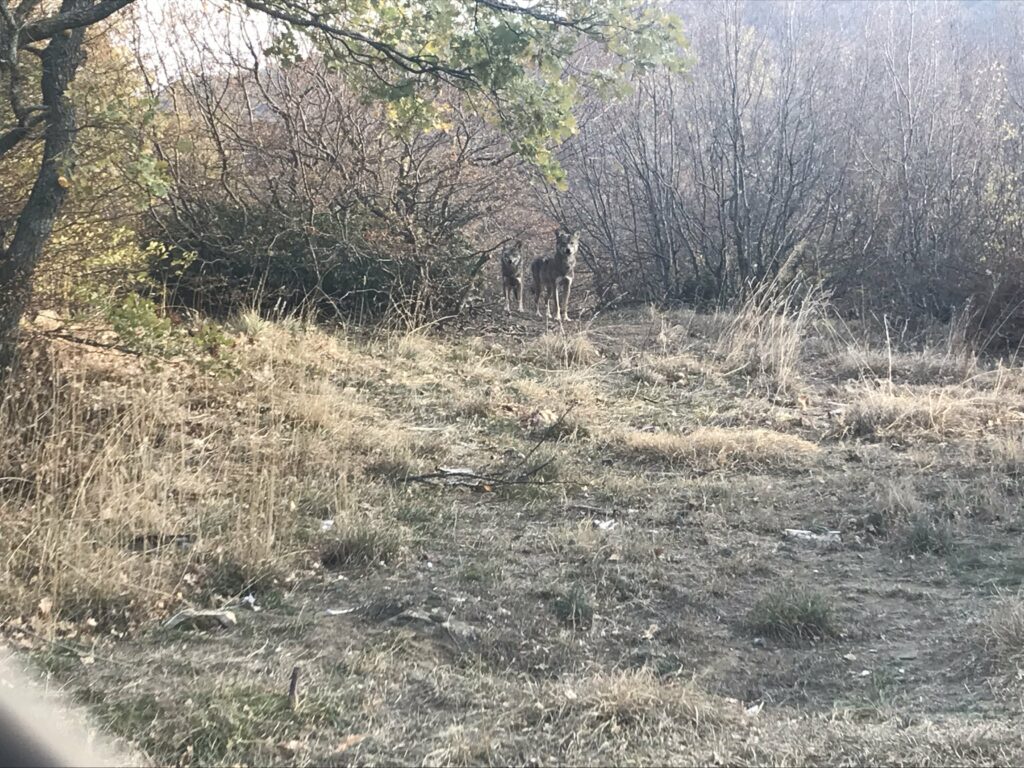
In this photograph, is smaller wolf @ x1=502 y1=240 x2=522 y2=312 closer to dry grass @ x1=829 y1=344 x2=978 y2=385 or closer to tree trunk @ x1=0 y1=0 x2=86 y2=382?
dry grass @ x1=829 y1=344 x2=978 y2=385

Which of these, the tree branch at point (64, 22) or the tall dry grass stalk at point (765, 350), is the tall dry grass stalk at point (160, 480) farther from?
the tall dry grass stalk at point (765, 350)

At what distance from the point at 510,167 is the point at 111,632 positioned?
368 inches

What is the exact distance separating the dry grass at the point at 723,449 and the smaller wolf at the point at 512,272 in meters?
5.66

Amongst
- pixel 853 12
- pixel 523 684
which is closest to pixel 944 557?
pixel 523 684

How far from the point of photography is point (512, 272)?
12156 millimetres

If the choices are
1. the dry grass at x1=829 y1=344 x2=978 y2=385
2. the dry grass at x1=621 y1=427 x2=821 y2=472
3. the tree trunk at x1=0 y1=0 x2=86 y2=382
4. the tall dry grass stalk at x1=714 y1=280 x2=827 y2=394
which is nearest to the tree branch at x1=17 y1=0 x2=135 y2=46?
the tree trunk at x1=0 y1=0 x2=86 y2=382

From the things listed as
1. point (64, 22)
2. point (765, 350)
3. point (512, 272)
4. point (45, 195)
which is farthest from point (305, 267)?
point (64, 22)

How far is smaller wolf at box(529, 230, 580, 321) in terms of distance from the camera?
12.2 metres

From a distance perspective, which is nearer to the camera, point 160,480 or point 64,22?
point 64,22

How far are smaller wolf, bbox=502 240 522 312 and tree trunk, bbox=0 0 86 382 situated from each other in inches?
285

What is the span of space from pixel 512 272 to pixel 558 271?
650 millimetres

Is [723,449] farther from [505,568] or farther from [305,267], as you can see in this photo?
[305,267]

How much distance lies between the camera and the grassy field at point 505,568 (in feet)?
9.61

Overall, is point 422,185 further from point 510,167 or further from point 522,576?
point 522,576
